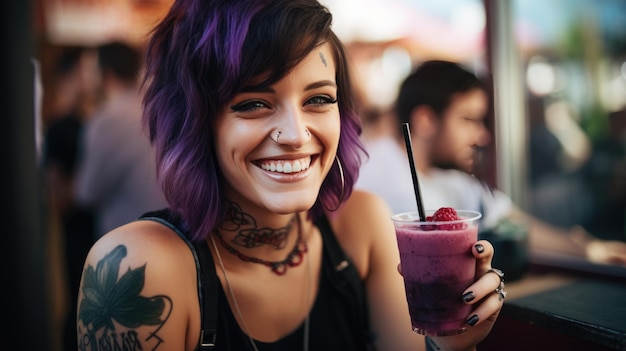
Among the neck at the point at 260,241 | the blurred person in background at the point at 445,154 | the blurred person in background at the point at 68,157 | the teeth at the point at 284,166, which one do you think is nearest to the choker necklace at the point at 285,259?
the neck at the point at 260,241

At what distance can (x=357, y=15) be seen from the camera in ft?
18.0

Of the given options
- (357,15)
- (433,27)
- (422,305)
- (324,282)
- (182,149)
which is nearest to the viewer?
(422,305)

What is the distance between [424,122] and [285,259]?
1682 mm

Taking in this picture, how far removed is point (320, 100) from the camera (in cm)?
157

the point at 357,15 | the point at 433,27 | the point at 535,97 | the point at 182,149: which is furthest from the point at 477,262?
the point at 357,15

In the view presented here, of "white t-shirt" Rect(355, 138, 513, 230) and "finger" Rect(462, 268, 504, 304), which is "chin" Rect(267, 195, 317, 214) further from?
"white t-shirt" Rect(355, 138, 513, 230)

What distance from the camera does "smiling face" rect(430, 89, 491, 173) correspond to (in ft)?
10.2

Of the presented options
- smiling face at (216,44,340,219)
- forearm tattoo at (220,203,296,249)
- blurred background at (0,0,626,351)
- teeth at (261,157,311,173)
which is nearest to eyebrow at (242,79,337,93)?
smiling face at (216,44,340,219)

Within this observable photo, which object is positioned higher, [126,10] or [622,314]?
[126,10]

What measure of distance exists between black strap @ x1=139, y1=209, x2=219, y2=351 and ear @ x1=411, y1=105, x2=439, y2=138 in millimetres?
1891

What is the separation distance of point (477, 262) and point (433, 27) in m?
4.09

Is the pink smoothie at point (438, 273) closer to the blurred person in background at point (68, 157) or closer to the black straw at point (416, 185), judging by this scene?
the black straw at point (416, 185)

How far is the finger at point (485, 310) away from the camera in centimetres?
138

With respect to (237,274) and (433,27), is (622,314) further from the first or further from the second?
(433,27)
